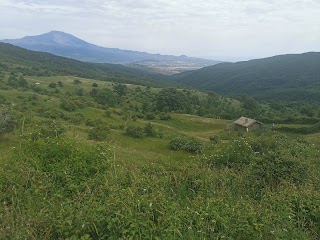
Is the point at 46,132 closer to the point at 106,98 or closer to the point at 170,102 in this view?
the point at 170,102

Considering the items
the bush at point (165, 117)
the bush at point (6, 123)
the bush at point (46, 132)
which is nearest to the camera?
the bush at point (46, 132)

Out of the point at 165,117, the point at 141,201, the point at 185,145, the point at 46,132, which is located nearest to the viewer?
the point at 141,201

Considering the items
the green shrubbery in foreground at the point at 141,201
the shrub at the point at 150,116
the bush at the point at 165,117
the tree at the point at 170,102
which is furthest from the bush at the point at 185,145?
the tree at the point at 170,102

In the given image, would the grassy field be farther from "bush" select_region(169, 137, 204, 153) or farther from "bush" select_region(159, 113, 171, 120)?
"bush" select_region(159, 113, 171, 120)

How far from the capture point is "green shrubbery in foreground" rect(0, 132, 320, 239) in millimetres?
5145

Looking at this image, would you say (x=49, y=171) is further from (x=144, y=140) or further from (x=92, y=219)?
(x=144, y=140)

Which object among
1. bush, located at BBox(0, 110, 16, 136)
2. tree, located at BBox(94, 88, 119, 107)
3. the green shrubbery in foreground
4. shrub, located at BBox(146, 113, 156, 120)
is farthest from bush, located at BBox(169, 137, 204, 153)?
tree, located at BBox(94, 88, 119, 107)

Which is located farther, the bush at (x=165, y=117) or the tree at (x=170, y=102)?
the tree at (x=170, y=102)

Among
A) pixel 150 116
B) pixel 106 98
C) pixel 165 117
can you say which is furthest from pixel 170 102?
pixel 150 116

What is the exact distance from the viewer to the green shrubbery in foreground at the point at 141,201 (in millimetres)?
5145

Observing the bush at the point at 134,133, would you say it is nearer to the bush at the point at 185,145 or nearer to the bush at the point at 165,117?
the bush at the point at 185,145

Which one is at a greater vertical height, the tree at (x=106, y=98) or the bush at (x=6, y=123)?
the bush at (x=6, y=123)

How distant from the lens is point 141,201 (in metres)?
5.70

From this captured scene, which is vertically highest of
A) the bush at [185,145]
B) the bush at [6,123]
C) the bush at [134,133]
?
the bush at [6,123]
